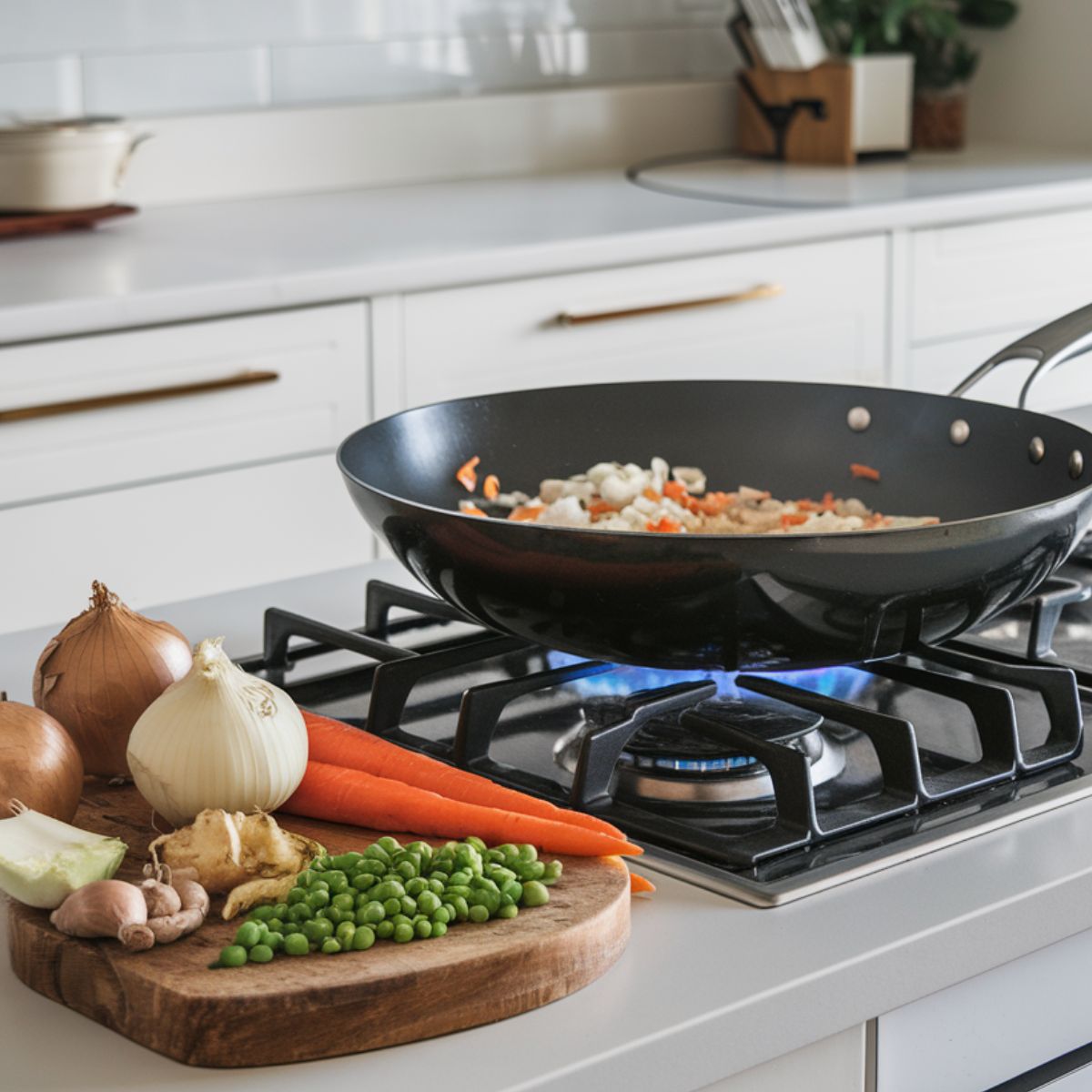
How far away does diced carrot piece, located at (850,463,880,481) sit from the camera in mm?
1152

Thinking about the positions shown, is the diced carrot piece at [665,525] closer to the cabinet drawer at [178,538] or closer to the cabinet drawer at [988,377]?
the cabinet drawer at [178,538]

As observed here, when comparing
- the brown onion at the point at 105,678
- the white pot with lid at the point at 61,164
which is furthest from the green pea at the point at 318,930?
the white pot with lid at the point at 61,164

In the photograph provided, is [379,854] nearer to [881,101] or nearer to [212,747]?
[212,747]

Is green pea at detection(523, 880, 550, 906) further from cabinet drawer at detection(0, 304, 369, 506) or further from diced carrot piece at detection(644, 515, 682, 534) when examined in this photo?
cabinet drawer at detection(0, 304, 369, 506)

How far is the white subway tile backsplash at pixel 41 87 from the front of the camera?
2588 millimetres

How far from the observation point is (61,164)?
7.80ft

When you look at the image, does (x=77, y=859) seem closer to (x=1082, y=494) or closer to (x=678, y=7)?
(x=1082, y=494)

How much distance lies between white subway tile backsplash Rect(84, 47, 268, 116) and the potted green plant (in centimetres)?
112

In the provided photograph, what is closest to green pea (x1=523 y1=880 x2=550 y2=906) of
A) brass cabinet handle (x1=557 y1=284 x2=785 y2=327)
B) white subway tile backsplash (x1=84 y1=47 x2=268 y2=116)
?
brass cabinet handle (x1=557 y1=284 x2=785 y2=327)

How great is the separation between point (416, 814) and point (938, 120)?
2.93m

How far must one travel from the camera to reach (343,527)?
2275mm

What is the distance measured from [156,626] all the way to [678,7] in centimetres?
273

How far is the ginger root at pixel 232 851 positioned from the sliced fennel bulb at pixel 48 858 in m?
0.02

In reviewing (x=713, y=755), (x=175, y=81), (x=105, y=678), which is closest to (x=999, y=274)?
(x=175, y=81)
